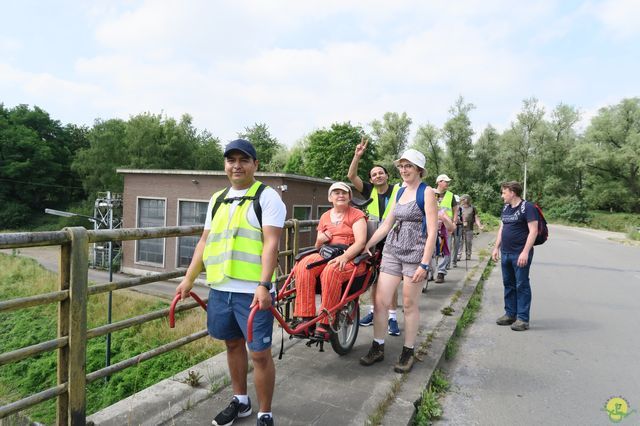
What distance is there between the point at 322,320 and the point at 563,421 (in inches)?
79.1

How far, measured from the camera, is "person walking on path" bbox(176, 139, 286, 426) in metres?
2.54

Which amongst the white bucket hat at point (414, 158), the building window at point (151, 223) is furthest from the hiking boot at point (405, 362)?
the building window at point (151, 223)

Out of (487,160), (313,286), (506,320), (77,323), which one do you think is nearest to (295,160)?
(487,160)

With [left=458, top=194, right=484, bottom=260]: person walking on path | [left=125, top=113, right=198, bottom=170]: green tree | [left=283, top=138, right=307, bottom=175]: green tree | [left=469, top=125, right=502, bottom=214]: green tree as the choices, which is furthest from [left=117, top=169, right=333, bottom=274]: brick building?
[left=283, top=138, right=307, bottom=175]: green tree

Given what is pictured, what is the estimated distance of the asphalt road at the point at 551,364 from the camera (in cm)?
334

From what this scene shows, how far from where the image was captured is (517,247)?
18.1ft

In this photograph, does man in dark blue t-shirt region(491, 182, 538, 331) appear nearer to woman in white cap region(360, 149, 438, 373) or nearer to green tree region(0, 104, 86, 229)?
woman in white cap region(360, 149, 438, 373)

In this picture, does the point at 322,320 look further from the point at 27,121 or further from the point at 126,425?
the point at 27,121

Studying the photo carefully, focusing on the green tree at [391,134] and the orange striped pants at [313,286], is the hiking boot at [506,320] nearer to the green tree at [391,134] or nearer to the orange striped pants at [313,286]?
the orange striped pants at [313,286]

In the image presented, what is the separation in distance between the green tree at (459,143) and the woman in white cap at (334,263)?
49468 mm

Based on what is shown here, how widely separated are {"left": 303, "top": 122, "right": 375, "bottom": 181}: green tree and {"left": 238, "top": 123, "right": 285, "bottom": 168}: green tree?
1713 cm

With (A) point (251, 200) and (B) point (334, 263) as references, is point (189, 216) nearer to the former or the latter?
(B) point (334, 263)

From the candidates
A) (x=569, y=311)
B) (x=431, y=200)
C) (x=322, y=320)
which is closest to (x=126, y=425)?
(x=322, y=320)

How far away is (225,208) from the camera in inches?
105
